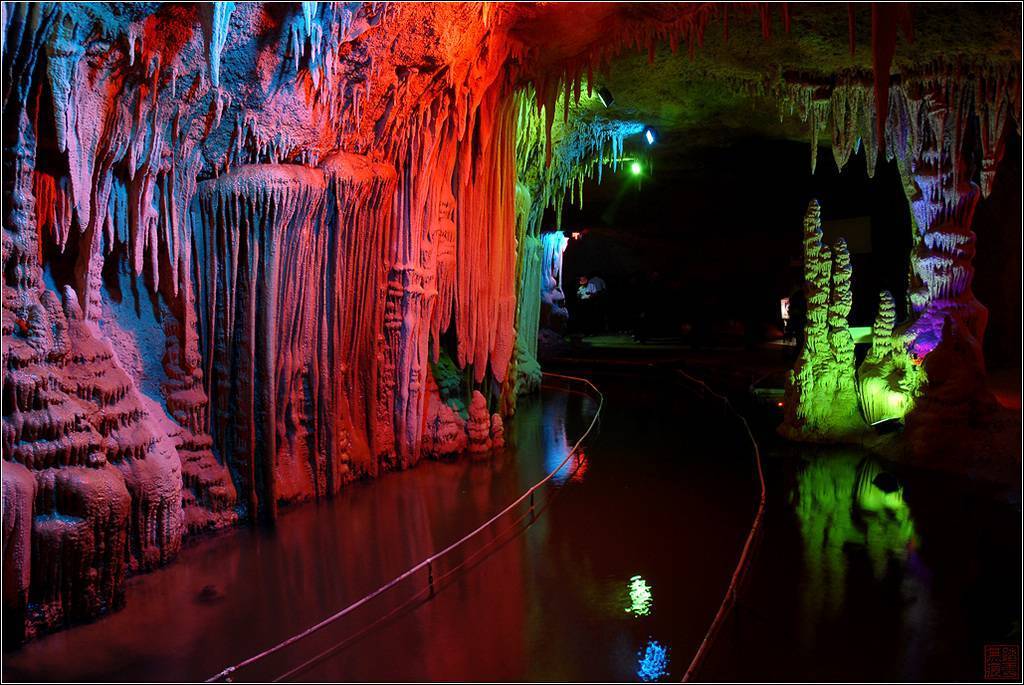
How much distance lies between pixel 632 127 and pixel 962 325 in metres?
6.18

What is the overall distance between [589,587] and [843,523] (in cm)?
280

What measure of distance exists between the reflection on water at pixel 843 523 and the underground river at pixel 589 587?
0.09 feet

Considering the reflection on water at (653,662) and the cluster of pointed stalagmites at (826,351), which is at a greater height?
the cluster of pointed stalagmites at (826,351)

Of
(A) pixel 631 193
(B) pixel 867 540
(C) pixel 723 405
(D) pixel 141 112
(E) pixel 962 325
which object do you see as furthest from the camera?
(A) pixel 631 193

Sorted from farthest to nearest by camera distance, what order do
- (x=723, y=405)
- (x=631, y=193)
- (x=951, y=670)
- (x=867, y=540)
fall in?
(x=631, y=193)
(x=723, y=405)
(x=867, y=540)
(x=951, y=670)

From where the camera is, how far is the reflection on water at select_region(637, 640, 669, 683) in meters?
4.53

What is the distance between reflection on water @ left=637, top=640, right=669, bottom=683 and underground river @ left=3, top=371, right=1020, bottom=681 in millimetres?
A: 15

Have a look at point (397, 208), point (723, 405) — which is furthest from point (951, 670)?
point (723, 405)

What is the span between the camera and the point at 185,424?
700cm

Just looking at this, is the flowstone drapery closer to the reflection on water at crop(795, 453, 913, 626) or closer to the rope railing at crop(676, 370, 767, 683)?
the reflection on water at crop(795, 453, 913, 626)

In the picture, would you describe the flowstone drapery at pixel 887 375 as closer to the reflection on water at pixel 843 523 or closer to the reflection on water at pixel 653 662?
the reflection on water at pixel 843 523

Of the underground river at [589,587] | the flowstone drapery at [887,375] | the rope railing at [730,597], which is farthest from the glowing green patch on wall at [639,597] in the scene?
the flowstone drapery at [887,375]

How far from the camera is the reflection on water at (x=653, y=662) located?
4.53m

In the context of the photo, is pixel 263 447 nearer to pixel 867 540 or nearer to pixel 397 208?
pixel 397 208
